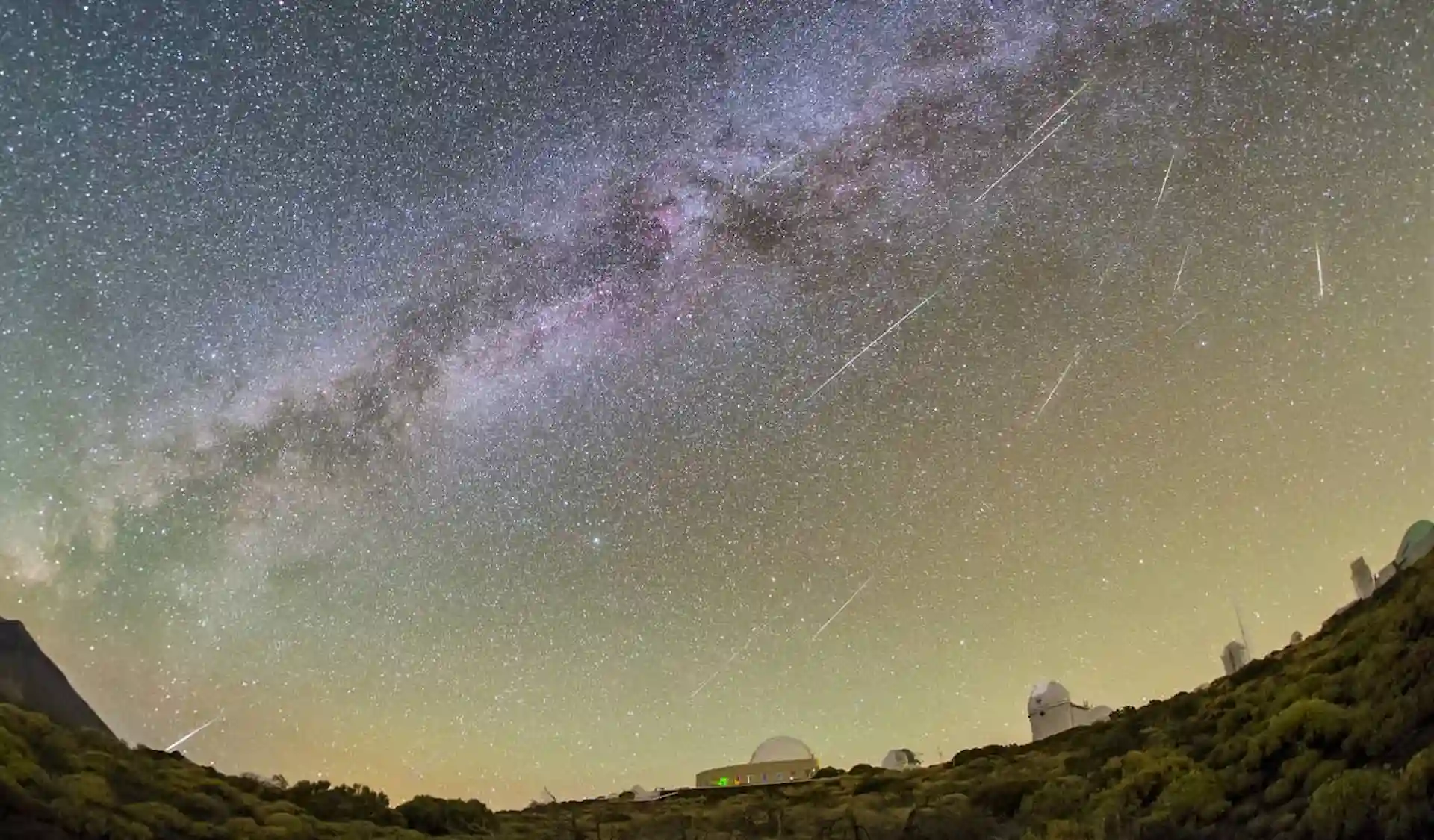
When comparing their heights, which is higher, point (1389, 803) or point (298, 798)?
point (298, 798)

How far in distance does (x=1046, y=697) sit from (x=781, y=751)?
13.7 m

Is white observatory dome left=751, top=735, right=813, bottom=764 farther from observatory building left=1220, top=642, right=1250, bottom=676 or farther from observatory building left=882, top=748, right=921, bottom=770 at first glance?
observatory building left=1220, top=642, right=1250, bottom=676

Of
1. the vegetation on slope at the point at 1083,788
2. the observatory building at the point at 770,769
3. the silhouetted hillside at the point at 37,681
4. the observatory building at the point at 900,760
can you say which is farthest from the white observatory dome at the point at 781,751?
the silhouetted hillside at the point at 37,681

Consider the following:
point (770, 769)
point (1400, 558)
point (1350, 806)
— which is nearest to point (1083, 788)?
point (1350, 806)

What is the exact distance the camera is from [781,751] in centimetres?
4703

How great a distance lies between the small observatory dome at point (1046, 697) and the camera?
3903 cm

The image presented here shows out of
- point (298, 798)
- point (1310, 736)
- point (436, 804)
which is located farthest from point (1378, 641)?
point (298, 798)

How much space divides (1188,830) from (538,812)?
2028cm

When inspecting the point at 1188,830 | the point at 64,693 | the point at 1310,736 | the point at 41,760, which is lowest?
the point at 1188,830

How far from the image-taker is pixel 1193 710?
920 inches

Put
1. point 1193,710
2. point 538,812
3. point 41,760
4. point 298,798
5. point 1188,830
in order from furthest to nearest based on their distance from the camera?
point 538,812, point 1193,710, point 298,798, point 41,760, point 1188,830

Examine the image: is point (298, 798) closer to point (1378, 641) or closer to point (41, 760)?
point (41, 760)

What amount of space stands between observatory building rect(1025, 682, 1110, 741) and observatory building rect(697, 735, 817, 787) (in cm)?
987

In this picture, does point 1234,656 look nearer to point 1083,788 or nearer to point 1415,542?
point 1415,542
